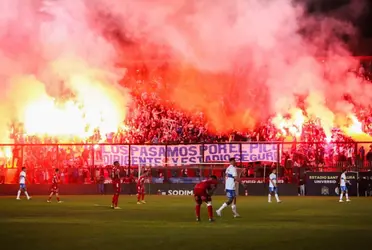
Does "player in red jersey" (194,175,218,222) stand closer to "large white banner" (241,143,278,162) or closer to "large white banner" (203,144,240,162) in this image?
"large white banner" (241,143,278,162)

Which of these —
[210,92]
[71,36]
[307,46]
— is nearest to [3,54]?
[71,36]

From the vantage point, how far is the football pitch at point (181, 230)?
1728 cm

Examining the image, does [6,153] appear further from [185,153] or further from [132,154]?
[185,153]

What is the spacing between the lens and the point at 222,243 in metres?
17.5

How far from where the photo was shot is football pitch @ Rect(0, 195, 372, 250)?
680 inches

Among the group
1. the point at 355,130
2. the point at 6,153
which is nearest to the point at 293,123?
the point at 355,130

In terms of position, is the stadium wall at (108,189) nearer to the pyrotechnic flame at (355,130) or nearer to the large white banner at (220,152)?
the large white banner at (220,152)

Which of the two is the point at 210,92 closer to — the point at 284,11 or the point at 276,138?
the point at 276,138

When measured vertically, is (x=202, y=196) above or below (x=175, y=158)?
below

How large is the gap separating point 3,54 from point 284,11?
18.1m

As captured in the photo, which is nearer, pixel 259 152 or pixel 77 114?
pixel 259 152

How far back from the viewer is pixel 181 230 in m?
21.1

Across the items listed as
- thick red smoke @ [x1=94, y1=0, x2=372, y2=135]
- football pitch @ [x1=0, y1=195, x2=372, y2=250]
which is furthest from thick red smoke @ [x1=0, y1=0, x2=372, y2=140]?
football pitch @ [x1=0, y1=195, x2=372, y2=250]

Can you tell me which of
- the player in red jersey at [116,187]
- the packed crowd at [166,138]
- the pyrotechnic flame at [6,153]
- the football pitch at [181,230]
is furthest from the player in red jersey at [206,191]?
the pyrotechnic flame at [6,153]
